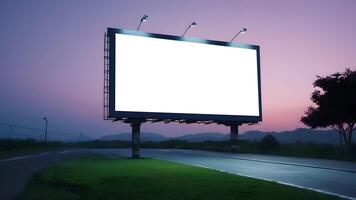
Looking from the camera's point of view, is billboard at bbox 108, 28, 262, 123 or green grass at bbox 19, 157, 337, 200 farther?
billboard at bbox 108, 28, 262, 123

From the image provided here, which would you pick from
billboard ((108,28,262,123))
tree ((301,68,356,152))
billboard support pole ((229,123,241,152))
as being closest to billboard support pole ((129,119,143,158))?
billboard ((108,28,262,123))

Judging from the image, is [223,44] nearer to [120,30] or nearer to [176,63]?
[176,63]

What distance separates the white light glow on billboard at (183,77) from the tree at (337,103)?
6.94 m

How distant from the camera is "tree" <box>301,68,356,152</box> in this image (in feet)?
126

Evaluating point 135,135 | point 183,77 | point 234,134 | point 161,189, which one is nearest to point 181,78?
point 183,77

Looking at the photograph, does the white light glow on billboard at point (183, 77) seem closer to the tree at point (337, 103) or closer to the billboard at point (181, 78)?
the billboard at point (181, 78)

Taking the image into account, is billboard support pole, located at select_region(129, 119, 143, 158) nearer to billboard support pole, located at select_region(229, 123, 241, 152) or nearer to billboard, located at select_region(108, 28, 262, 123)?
billboard, located at select_region(108, 28, 262, 123)

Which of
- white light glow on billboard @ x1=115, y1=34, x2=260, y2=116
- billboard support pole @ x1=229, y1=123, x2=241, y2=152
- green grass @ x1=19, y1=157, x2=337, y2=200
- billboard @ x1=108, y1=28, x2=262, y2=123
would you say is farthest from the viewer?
billboard support pole @ x1=229, y1=123, x2=241, y2=152

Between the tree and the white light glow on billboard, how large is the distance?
6939mm

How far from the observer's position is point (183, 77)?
109ft

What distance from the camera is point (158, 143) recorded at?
7638 cm

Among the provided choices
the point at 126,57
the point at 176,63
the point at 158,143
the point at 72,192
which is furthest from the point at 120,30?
the point at 158,143

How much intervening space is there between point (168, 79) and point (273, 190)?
2009cm

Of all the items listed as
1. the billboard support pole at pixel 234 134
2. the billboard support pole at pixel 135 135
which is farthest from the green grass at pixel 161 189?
the billboard support pole at pixel 234 134
